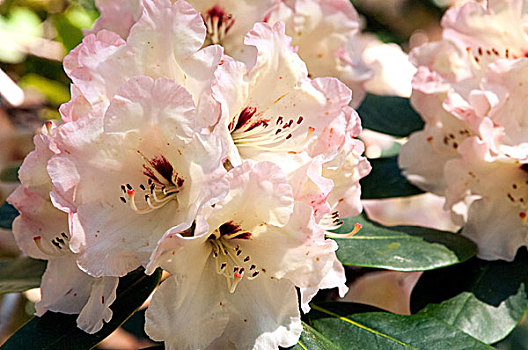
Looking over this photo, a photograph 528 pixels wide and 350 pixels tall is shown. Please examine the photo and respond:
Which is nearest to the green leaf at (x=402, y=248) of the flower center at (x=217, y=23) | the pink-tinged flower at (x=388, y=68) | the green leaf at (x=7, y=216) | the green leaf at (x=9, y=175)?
the flower center at (x=217, y=23)

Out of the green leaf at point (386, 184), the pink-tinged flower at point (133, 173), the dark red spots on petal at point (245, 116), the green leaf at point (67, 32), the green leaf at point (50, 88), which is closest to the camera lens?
the pink-tinged flower at point (133, 173)

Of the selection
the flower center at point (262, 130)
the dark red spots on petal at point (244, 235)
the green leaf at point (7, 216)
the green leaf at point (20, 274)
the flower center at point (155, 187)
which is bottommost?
the green leaf at point (7, 216)

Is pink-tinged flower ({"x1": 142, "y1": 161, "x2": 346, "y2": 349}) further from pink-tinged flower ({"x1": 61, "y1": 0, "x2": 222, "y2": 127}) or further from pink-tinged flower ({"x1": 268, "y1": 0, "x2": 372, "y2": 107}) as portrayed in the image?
pink-tinged flower ({"x1": 268, "y1": 0, "x2": 372, "y2": 107})

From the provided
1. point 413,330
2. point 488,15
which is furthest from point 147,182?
point 488,15

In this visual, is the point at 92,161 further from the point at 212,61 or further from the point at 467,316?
the point at 467,316

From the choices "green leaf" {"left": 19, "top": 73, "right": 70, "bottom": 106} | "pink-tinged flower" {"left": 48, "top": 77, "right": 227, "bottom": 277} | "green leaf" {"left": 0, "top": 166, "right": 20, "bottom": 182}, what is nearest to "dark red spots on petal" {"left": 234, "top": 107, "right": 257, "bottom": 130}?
"pink-tinged flower" {"left": 48, "top": 77, "right": 227, "bottom": 277}

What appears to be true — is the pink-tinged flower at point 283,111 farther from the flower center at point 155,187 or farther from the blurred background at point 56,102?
the blurred background at point 56,102

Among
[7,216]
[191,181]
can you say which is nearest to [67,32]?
[7,216]
